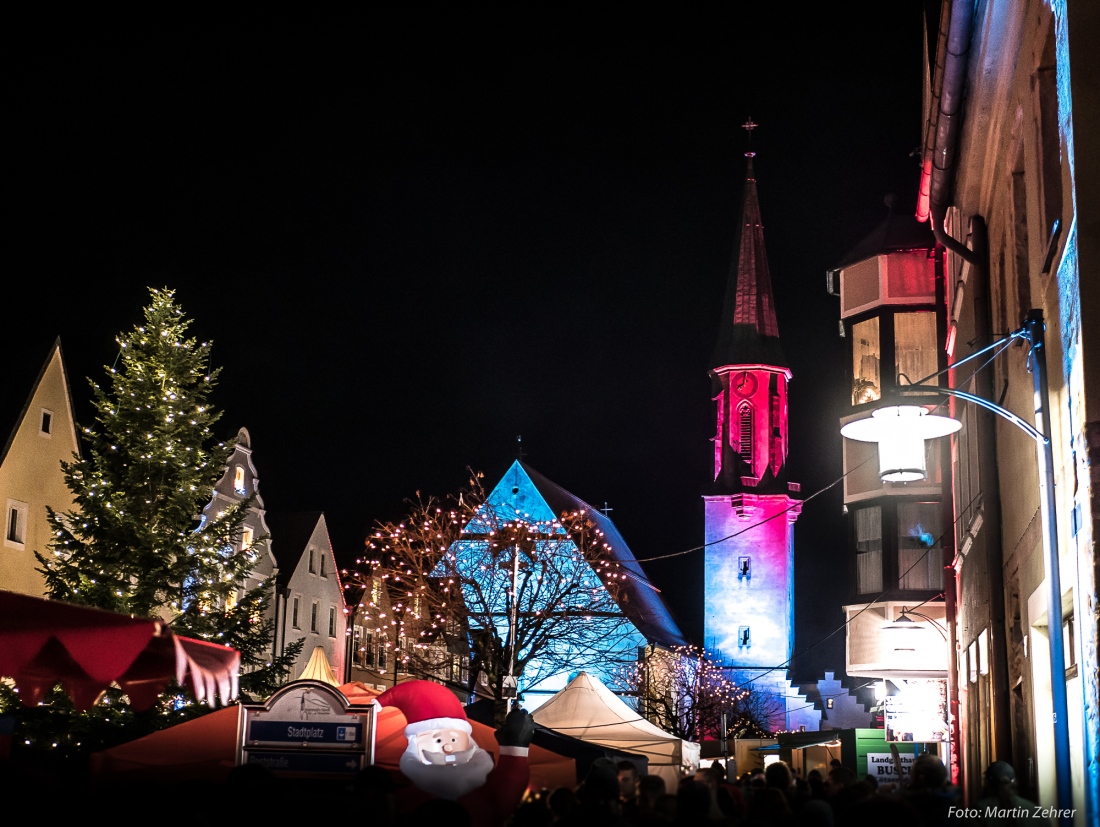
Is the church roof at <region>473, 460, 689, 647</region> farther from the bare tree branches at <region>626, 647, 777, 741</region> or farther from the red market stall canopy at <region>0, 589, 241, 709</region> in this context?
the red market stall canopy at <region>0, 589, 241, 709</region>

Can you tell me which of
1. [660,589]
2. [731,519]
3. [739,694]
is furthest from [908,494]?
[660,589]

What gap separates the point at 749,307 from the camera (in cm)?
7625

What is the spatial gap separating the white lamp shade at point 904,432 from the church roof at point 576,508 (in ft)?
Result: 173

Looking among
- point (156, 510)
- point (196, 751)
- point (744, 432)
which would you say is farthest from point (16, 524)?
point (744, 432)

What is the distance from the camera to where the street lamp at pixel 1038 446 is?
33.4 ft

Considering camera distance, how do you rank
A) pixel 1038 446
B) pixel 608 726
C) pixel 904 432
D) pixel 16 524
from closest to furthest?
pixel 1038 446 < pixel 904 432 < pixel 608 726 < pixel 16 524

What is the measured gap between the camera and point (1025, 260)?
1416 cm

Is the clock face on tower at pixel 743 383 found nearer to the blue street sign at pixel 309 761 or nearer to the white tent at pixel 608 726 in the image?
the white tent at pixel 608 726

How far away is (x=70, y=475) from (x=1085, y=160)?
981 inches

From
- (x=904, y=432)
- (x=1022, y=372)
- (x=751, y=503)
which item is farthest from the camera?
(x=751, y=503)

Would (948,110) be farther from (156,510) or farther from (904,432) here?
(156,510)

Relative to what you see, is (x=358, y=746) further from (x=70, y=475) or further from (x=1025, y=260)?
(x=70, y=475)

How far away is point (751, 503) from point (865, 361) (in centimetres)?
4341

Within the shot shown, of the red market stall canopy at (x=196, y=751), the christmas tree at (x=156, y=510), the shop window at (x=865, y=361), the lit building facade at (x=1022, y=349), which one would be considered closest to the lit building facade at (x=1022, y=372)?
the lit building facade at (x=1022, y=349)
